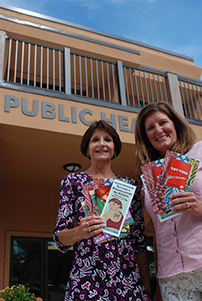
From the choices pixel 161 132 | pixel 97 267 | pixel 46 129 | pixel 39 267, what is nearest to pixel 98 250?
pixel 97 267

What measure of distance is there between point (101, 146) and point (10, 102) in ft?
10.1

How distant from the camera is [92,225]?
1.49 metres

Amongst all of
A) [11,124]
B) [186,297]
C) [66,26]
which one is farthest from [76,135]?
[66,26]

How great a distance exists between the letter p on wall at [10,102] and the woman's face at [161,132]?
3.16 metres

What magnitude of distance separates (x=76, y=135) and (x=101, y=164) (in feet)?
9.91

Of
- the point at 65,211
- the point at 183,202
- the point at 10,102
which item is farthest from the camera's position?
the point at 10,102

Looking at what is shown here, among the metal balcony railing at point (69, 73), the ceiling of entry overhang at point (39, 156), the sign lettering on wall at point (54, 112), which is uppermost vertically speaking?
the metal balcony railing at point (69, 73)

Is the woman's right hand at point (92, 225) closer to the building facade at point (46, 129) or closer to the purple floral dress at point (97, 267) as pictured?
the purple floral dress at point (97, 267)

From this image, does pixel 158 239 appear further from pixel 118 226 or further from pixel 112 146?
pixel 112 146

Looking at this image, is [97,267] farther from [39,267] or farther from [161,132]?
A: [39,267]

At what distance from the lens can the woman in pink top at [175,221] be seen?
61.9 inches

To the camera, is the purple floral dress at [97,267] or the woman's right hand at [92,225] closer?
the woman's right hand at [92,225]

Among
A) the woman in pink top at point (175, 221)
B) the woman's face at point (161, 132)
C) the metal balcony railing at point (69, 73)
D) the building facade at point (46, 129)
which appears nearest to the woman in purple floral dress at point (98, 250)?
the woman in pink top at point (175, 221)

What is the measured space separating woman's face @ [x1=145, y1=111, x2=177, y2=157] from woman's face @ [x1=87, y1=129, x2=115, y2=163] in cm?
28
